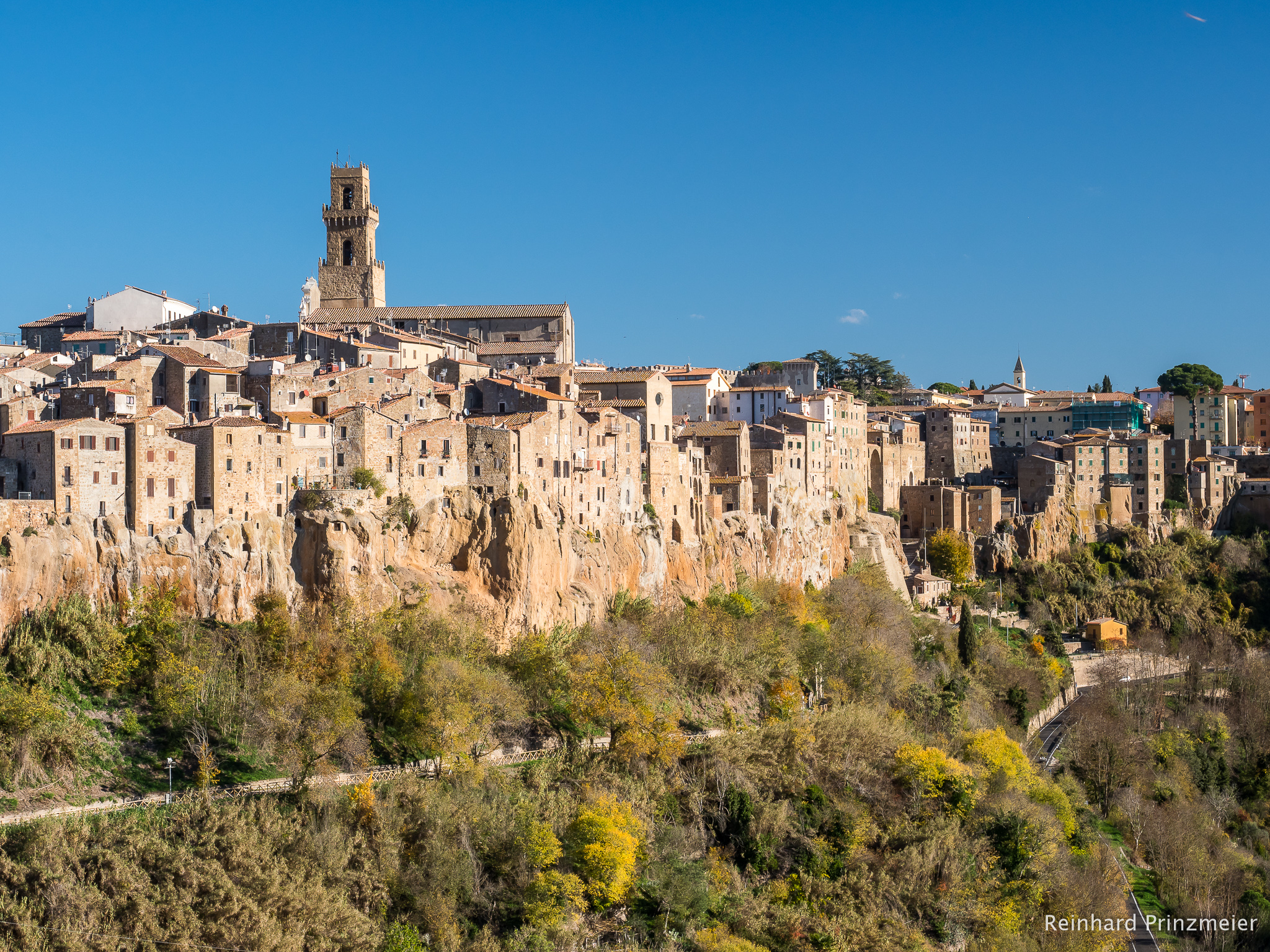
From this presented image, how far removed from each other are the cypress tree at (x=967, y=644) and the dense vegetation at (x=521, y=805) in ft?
40.6

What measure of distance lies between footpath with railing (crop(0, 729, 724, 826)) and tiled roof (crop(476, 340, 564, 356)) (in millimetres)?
33443

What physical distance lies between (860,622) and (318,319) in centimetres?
3264

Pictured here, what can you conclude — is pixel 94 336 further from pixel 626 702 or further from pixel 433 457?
pixel 626 702

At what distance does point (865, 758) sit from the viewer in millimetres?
49281

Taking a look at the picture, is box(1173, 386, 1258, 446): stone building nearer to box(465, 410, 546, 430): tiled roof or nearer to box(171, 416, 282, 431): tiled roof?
box(465, 410, 546, 430): tiled roof

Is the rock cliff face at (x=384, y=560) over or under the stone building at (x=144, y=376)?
under

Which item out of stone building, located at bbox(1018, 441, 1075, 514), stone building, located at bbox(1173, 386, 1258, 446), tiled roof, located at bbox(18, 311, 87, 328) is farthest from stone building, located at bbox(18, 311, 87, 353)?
stone building, located at bbox(1173, 386, 1258, 446)

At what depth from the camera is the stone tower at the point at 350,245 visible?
80812 millimetres

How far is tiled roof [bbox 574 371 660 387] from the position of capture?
64812 mm

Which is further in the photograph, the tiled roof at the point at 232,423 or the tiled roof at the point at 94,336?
the tiled roof at the point at 94,336

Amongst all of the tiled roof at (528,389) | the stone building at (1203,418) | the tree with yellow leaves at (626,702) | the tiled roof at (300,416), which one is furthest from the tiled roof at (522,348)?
the stone building at (1203,418)

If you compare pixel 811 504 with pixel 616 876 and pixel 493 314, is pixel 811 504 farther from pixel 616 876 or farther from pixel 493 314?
pixel 616 876

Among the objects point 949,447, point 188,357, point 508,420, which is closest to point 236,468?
point 188,357

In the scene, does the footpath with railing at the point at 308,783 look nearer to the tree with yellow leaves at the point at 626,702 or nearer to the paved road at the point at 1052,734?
the tree with yellow leaves at the point at 626,702
